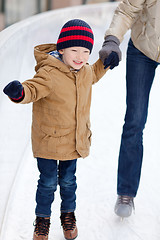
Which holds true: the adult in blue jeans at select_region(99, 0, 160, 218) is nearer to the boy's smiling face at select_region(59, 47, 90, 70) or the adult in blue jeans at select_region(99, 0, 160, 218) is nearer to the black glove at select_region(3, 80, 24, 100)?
the boy's smiling face at select_region(59, 47, 90, 70)

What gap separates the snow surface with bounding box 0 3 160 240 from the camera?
2002 millimetres

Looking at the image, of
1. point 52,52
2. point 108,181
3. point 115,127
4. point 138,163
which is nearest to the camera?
point 52,52

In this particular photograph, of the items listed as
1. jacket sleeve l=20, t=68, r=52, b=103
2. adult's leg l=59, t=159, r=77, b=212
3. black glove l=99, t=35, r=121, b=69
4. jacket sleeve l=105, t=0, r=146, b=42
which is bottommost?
adult's leg l=59, t=159, r=77, b=212

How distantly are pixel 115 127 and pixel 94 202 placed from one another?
1275 mm

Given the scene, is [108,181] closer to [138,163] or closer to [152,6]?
[138,163]

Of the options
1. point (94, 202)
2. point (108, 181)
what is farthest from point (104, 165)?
point (94, 202)

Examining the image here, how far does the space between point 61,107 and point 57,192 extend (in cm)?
83

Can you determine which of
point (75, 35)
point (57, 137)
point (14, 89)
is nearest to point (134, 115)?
point (57, 137)

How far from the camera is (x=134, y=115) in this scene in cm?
210

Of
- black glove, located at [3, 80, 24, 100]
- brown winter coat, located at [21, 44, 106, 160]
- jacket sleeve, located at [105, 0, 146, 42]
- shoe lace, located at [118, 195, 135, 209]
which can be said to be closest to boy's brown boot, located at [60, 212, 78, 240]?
brown winter coat, located at [21, 44, 106, 160]

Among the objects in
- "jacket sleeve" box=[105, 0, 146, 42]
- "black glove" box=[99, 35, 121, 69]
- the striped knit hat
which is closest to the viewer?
the striped knit hat

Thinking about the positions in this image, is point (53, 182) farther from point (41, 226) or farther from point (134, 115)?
point (134, 115)

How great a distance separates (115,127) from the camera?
138 inches

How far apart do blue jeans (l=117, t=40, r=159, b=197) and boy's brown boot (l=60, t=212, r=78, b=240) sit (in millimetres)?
427
